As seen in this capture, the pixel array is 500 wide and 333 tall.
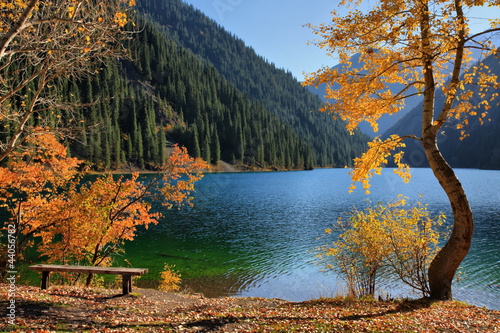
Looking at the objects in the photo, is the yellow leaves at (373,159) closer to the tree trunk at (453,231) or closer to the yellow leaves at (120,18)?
the tree trunk at (453,231)

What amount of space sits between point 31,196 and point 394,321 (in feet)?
47.1

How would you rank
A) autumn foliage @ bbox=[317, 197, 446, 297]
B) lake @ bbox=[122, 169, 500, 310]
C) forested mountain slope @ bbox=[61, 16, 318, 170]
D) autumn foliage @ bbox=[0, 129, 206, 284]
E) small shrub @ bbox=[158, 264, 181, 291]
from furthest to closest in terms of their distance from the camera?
forested mountain slope @ bbox=[61, 16, 318, 170], lake @ bbox=[122, 169, 500, 310], small shrub @ bbox=[158, 264, 181, 291], autumn foliage @ bbox=[0, 129, 206, 284], autumn foliage @ bbox=[317, 197, 446, 297]

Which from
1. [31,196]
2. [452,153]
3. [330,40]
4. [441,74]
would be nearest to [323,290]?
[441,74]

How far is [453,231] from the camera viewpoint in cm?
878

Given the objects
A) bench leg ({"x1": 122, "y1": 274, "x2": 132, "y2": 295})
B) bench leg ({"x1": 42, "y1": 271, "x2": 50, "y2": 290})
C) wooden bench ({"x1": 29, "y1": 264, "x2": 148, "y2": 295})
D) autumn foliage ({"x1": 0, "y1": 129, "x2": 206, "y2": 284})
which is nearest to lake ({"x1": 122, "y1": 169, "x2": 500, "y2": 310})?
autumn foliage ({"x1": 0, "y1": 129, "x2": 206, "y2": 284})

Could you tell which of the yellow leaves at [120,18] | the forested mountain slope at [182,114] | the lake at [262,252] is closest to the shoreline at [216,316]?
the lake at [262,252]

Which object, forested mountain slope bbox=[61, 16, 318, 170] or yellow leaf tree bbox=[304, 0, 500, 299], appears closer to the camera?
yellow leaf tree bbox=[304, 0, 500, 299]

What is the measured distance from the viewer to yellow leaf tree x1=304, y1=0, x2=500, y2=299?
25.5 ft

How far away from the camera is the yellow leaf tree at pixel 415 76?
7758 millimetres

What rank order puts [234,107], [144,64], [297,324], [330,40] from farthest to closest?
1. [234,107]
2. [144,64]
3. [330,40]
4. [297,324]

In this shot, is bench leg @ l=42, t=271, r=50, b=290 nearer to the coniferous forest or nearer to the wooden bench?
the wooden bench

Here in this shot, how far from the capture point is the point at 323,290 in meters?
16.0

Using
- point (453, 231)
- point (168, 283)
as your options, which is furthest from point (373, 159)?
point (168, 283)

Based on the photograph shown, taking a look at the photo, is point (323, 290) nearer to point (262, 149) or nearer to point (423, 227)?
point (423, 227)
